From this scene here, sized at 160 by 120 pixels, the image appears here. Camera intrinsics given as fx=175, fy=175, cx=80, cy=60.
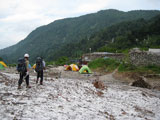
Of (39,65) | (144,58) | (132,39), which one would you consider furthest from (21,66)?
(132,39)

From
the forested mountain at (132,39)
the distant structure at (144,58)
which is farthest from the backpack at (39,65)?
the forested mountain at (132,39)

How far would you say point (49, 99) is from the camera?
7863 millimetres

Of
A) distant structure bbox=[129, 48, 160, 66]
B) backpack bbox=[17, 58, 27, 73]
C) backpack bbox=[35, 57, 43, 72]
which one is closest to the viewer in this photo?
backpack bbox=[17, 58, 27, 73]

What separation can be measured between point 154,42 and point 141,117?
63360 mm

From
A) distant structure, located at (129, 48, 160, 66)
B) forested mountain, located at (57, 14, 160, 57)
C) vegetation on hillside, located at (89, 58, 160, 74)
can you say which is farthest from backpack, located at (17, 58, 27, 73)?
forested mountain, located at (57, 14, 160, 57)

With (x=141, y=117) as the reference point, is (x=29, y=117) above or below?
above

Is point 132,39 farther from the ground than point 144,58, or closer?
farther from the ground

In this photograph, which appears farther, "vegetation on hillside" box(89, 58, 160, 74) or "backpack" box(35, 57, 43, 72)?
"vegetation on hillside" box(89, 58, 160, 74)

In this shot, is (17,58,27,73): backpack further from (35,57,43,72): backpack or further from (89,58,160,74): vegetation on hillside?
(89,58,160,74): vegetation on hillside

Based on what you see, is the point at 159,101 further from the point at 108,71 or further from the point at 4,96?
the point at 108,71

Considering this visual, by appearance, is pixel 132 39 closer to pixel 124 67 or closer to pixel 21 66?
pixel 124 67

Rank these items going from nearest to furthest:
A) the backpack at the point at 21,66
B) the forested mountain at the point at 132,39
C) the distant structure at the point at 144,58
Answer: the backpack at the point at 21,66 < the distant structure at the point at 144,58 < the forested mountain at the point at 132,39

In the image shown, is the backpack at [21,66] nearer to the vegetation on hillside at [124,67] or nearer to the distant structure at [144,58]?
the vegetation on hillside at [124,67]

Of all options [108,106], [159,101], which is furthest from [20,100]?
[159,101]
